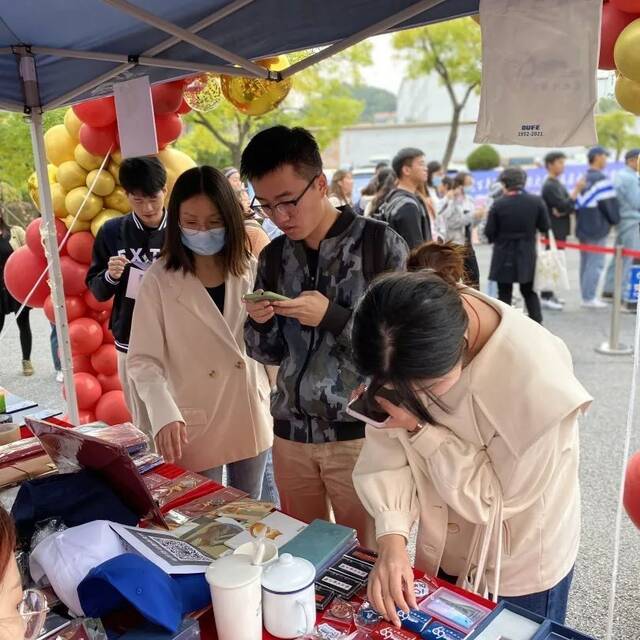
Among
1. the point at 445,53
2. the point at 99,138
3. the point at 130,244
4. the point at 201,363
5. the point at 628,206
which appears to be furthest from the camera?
the point at 445,53

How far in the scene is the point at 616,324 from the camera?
5.25 meters

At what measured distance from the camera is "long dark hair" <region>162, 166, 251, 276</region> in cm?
186

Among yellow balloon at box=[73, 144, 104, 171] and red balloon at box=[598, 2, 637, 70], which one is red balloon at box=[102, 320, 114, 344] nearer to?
yellow balloon at box=[73, 144, 104, 171]

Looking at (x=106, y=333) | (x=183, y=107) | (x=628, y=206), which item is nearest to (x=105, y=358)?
(x=106, y=333)

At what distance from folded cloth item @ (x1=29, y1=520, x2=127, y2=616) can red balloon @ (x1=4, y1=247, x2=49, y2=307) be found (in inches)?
109

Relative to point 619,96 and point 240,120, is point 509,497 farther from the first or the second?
point 240,120

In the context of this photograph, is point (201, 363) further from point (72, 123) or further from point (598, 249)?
point (598, 249)

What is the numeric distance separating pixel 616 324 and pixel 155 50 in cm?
439

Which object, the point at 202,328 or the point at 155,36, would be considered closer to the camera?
the point at 202,328

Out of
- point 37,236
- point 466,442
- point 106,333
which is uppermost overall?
point 37,236

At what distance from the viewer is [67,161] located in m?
3.62

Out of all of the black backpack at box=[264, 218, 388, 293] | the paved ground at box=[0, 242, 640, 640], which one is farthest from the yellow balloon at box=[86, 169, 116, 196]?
the black backpack at box=[264, 218, 388, 293]

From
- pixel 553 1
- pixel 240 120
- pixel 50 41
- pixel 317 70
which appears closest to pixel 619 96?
pixel 553 1

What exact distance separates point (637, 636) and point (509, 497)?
4.74 feet
